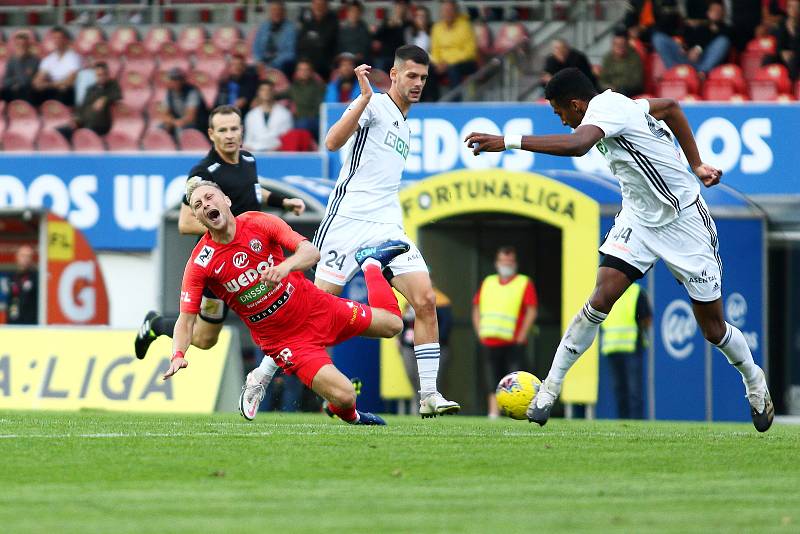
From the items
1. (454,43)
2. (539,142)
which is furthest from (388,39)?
(539,142)

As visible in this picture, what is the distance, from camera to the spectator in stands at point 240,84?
22438 millimetres

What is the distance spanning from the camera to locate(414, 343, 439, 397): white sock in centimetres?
1036

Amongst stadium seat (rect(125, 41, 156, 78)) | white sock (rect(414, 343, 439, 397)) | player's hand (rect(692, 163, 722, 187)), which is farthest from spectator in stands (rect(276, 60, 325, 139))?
player's hand (rect(692, 163, 722, 187))

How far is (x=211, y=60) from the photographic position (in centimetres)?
2448

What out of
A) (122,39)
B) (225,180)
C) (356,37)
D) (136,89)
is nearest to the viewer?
(225,180)

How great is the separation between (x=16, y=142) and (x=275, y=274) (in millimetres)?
15451

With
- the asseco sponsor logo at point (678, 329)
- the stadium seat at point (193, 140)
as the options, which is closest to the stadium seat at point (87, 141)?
the stadium seat at point (193, 140)

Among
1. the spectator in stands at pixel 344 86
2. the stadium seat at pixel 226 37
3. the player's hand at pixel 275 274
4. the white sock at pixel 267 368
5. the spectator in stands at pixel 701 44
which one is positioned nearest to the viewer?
the player's hand at pixel 275 274

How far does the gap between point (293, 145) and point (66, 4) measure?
7780 mm

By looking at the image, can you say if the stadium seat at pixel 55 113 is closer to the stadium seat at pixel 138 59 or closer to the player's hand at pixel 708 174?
the stadium seat at pixel 138 59

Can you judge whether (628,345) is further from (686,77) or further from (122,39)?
(122,39)

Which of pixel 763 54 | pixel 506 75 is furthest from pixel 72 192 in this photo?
pixel 763 54

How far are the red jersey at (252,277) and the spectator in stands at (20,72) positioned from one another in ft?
51.4

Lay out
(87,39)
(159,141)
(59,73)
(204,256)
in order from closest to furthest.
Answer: (204,256) < (159,141) < (59,73) < (87,39)
